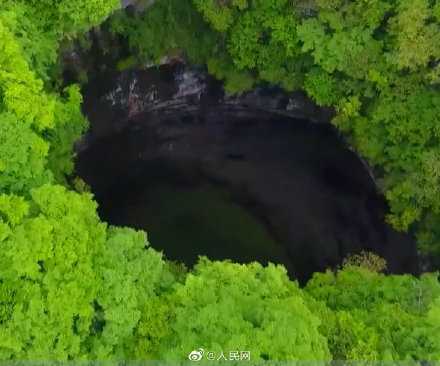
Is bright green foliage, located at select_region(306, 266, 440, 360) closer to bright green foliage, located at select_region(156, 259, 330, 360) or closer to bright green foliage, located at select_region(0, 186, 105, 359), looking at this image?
bright green foliage, located at select_region(156, 259, 330, 360)

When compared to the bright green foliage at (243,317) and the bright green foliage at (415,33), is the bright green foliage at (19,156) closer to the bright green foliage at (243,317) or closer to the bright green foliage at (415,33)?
the bright green foliage at (243,317)

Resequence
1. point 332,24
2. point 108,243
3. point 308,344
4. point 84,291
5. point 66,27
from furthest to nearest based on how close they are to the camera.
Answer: point 332,24, point 66,27, point 108,243, point 84,291, point 308,344

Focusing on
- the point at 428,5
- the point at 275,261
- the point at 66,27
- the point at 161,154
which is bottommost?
the point at 275,261

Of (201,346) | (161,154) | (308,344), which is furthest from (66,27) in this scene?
(308,344)

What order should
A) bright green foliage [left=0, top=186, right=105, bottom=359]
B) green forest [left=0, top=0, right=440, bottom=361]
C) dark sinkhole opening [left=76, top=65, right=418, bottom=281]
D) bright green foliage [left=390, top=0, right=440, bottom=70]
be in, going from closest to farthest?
bright green foliage [left=0, top=186, right=105, bottom=359], green forest [left=0, top=0, right=440, bottom=361], bright green foliage [left=390, top=0, right=440, bottom=70], dark sinkhole opening [left=76, top=65, right=418, bottom=281]

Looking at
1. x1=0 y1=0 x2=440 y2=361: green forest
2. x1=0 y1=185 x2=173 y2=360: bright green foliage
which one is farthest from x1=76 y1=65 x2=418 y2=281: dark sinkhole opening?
x1=0 y1=185 x2=173 y2=360: bright green foliage

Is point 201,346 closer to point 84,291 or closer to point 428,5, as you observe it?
point 84,291

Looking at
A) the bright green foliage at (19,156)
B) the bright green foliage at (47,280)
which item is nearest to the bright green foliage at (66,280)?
the bright green foliage at (47,280)
